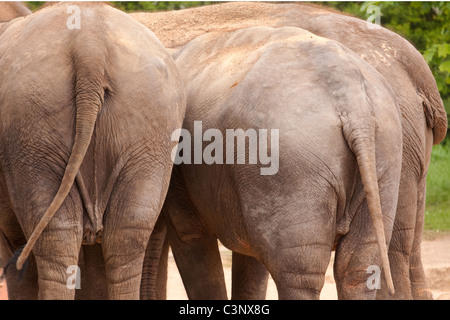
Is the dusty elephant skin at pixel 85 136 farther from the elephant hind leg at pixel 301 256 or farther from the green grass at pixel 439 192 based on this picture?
the green grass at pixel 439 192

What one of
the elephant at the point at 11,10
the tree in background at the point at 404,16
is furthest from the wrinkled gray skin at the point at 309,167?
the tree in background at the point at 404,16

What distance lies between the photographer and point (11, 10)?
294 inches

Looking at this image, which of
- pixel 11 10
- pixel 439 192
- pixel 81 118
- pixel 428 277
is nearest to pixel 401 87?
pixel 81 118

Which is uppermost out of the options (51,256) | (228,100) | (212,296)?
(228,100)

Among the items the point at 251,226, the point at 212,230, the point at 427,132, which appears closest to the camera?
the point at 251,226

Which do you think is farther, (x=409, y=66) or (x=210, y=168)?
(x=409, y=66)

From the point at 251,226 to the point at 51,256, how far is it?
0.96 metres

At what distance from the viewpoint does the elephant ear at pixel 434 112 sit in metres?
5.64

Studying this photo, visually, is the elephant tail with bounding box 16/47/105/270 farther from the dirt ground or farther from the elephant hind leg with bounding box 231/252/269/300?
the dirt ground

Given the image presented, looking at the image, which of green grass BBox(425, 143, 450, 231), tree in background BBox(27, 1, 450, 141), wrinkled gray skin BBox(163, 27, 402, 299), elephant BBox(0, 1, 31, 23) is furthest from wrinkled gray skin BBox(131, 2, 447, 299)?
tree in background BBox(27, 1, 450, 141)

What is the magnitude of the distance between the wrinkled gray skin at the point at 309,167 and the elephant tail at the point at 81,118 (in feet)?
2.50
